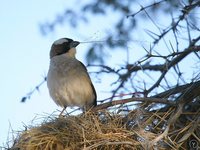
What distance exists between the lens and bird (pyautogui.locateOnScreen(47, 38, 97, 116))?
4.85 metres

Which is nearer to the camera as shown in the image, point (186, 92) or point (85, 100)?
point (186, 92)

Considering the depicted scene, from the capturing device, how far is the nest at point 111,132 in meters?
2.84

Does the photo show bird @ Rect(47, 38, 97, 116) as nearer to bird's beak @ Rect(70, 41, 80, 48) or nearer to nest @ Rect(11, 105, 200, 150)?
bird's beak @ Rect(70, 41, 80, 48)

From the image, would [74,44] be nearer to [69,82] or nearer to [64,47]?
[64,47]

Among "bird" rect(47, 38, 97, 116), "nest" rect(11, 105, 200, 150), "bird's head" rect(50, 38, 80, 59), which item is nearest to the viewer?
"nest" rect(11, 105, 200, 150)

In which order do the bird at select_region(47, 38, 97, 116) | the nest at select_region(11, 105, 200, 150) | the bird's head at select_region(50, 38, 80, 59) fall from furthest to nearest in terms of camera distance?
the bird's head at select_region(50, 38, 80, 59) < the bird at select_region(47, 38, 97, 116) < the nest at select_region(11, 105, 200, 150)

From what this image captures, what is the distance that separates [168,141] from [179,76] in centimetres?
74

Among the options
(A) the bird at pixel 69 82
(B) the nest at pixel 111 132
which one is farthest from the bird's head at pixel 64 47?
(B) the nest at pixel 111 132

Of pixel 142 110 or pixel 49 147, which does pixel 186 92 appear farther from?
pixel 49 147

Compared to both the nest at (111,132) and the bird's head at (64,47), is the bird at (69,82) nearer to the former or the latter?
the bird's head at (64,47)

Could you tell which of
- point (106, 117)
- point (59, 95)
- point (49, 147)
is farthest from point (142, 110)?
point (59, 95)

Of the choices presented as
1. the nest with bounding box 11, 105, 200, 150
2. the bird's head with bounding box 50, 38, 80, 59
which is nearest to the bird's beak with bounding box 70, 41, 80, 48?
the bird's head with bounding box 50, 38, 80, 59

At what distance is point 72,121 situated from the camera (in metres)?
3.12

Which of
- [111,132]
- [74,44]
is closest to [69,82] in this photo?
[74,44]
